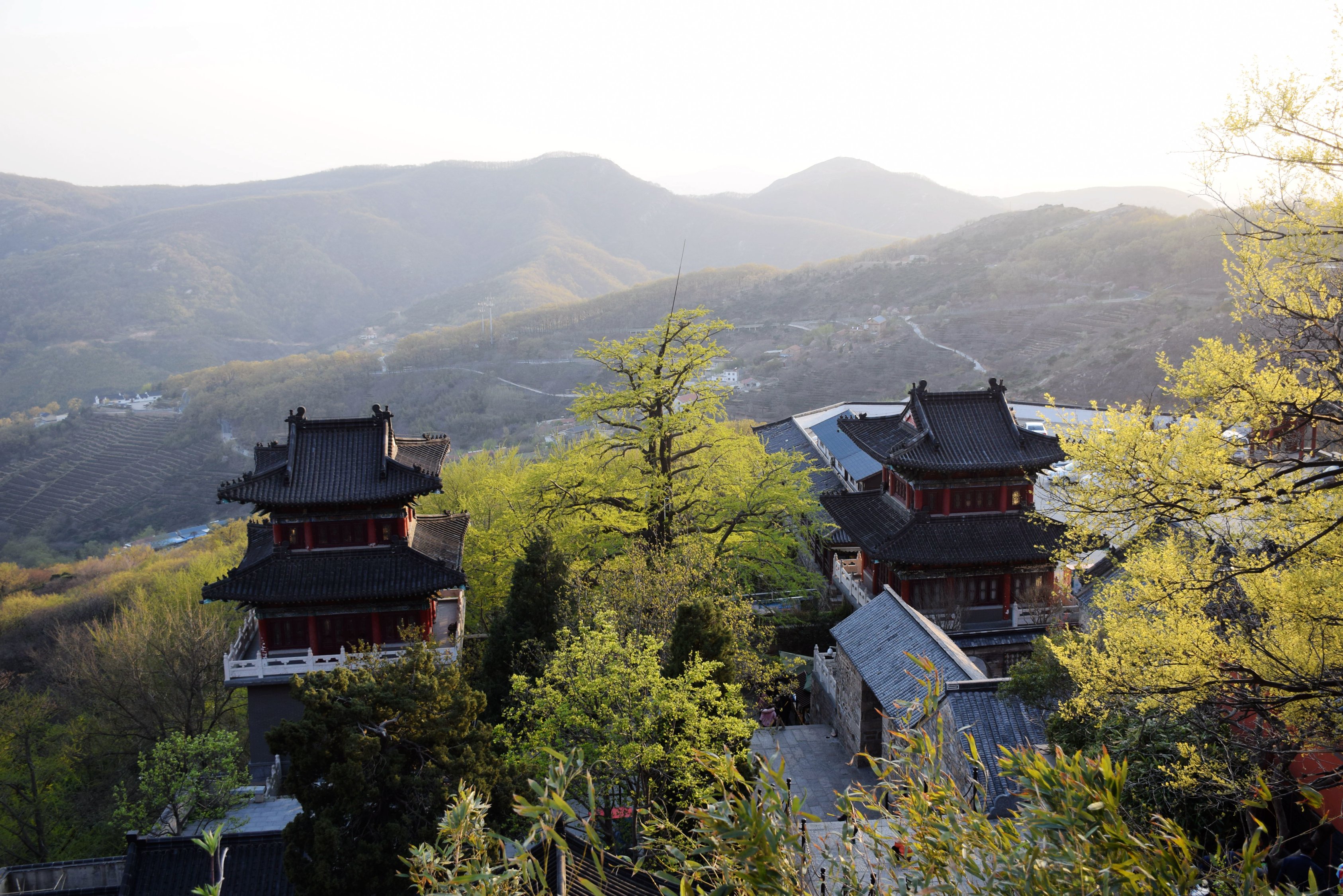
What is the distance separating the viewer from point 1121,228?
112062mm

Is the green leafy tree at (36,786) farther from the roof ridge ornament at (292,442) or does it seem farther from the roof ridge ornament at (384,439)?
the roof ridge ornament at (384,439)

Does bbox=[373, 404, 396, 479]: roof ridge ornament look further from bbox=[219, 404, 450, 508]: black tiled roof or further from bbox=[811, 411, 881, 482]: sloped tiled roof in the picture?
bbox=[811, 411, 881, 482]: sloped tiled roof

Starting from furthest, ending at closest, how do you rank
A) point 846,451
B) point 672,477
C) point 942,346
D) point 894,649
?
point 942,346
point 846,451
point 672,477
point 894,649

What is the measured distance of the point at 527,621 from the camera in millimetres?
20422

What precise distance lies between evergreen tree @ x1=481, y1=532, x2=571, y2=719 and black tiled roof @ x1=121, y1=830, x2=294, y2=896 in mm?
5207

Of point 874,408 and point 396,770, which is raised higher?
point 874,408

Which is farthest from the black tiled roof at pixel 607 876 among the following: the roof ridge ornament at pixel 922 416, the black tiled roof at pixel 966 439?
the roof ridge ornament at pixel 922 416

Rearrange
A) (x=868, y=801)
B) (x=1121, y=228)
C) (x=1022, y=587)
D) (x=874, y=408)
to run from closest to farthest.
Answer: (x=868, y=801)
(x=1022, y=587)
(x=874, y=408)
(x=1121, y=228)

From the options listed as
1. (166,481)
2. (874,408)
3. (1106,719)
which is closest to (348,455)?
(1106,719)

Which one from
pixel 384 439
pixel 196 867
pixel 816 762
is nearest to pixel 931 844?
pixel 196 867

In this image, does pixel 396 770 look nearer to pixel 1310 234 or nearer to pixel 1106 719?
pixel 1106 719

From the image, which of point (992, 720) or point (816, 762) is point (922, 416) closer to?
point (816, 762)

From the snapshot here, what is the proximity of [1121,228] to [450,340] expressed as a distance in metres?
90.8

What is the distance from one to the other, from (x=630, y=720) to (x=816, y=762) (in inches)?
285
